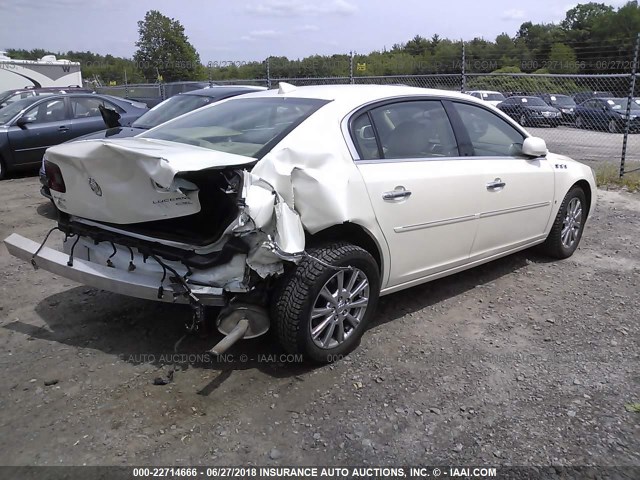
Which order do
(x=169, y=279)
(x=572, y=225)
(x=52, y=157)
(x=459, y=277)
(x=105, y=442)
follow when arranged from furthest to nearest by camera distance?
1. (x=572, y=225)
2. (x=459, y=277)
3. (x=52, y=157)
4. (x=169, y=279)
5. (x=105, y=442)

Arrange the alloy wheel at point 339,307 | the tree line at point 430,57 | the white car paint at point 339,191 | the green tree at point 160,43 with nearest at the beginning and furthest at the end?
1. the white car paint at point 339,191
2. the alloy wheel at point 339,307
3. the tree line at point 430,57
4. the green tree at point 160,43

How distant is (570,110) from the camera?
20.9 metres

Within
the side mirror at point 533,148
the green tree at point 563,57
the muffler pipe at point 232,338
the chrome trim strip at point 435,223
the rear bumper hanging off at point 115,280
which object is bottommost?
the muffler pipe at point 232,338

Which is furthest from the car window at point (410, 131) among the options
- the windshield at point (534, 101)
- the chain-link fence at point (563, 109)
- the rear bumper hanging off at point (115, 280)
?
the windshield at point (534, 101)

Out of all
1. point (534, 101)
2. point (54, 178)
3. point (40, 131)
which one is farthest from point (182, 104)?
point (534, 101)

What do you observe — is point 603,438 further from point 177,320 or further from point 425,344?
point 177,320

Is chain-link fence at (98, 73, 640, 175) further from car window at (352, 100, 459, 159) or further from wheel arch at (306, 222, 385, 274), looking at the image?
wheel arch at (306, 222, 385, 274)

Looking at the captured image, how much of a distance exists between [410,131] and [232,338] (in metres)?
1.94

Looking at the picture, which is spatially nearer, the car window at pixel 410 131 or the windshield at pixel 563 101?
the car window at pixel 410 131

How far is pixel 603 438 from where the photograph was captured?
2.78 metres

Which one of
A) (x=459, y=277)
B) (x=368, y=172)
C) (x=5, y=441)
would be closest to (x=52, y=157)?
(x=5, y=441)

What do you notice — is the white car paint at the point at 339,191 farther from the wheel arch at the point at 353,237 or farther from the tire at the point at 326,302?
the tire at the point at 326,302

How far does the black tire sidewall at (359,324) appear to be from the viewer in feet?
10.3

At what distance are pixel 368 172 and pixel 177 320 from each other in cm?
172
